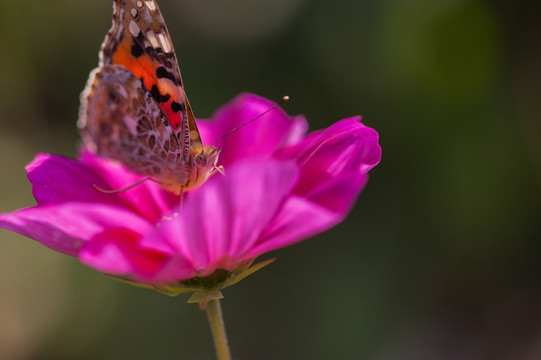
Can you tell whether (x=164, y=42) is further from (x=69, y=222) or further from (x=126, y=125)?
(x=69, y=222)

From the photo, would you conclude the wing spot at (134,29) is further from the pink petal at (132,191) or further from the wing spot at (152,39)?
the pink petal at (132,191)

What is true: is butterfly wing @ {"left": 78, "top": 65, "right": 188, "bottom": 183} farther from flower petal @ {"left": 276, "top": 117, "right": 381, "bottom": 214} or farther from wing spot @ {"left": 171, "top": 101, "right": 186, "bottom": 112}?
flower petal @ {"left": 276, "top": 117, "right": 381, "bottom": 214}

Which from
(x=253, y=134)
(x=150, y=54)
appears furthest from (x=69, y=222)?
(x=253, y=134)

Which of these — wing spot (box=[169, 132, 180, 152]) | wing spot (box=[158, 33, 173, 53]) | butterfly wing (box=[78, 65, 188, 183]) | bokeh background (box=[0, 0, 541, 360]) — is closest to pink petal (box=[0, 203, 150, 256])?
butterfly wing (box=[78, 65, 188, 183])

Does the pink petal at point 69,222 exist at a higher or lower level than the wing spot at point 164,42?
lower

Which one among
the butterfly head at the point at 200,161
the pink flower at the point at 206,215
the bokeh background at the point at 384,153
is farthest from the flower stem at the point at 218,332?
the bokeh background at the point at 384,153

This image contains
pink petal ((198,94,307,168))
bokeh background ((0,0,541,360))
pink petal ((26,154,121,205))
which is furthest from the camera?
bokeh background ((0,0,541,360))

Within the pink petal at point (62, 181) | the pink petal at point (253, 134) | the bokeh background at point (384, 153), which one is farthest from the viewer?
the bokeh background at point (384, 153)

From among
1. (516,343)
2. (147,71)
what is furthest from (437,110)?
(147,71)

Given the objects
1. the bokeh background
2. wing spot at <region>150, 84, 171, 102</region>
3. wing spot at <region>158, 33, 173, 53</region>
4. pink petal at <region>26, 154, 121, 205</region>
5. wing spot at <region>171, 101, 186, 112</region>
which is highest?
wing spot at <region>158, 33, 173, 53</region>
